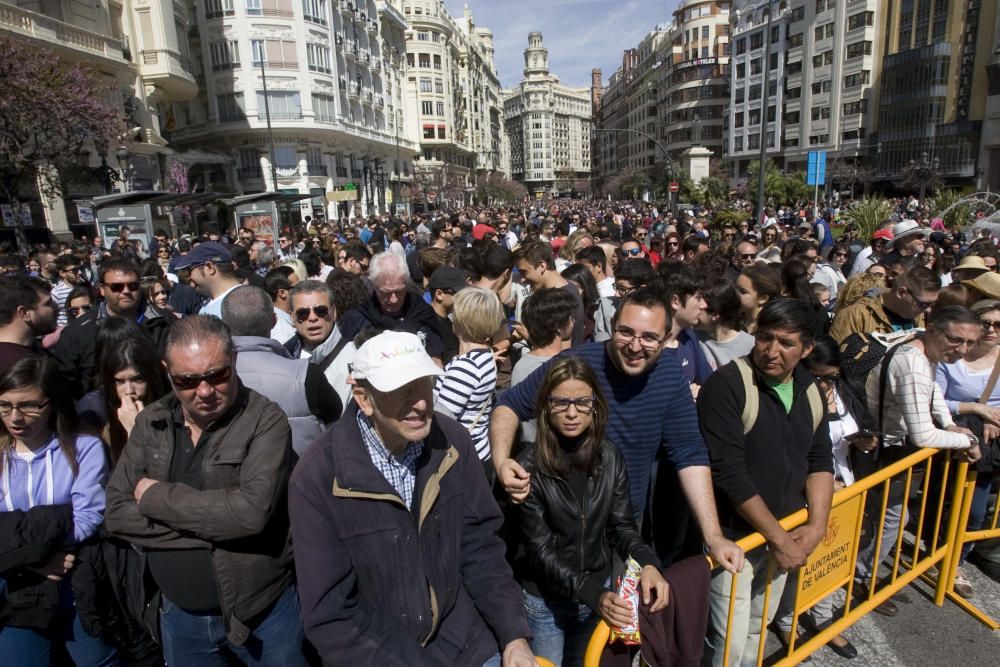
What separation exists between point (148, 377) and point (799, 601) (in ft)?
11.3

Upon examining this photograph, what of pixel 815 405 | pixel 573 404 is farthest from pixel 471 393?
pixel 815 405

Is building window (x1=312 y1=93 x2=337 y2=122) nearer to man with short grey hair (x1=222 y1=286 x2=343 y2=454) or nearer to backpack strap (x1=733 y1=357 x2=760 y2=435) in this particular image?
man with short grey hair (x1=222 y1=286 x2=343 y2=454)

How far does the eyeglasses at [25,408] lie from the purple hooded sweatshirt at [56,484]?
157mm

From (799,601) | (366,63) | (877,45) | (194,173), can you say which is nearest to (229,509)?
(799,601)

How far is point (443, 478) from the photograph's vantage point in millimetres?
2008

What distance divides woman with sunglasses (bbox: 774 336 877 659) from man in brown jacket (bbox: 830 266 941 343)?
100 centimetres

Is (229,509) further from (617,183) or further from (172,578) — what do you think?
(617,183)

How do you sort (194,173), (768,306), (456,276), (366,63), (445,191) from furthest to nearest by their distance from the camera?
1. (445,191)
2. (366,63)
3. (194,173)
4. (456,276)
5. (768,306)

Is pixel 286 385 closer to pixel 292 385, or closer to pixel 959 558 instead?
pixel 292 385

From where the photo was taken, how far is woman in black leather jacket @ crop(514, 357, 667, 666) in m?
2.35

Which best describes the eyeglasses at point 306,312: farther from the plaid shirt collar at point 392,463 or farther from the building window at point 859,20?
the building window at point 859,20

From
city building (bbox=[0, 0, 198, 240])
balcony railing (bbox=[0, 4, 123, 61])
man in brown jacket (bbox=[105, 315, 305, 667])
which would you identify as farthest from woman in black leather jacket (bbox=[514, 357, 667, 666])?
balcony railing (bbox=[0, 4, 123, 61])

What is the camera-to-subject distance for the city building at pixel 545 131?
513 ft

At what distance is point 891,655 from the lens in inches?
127
